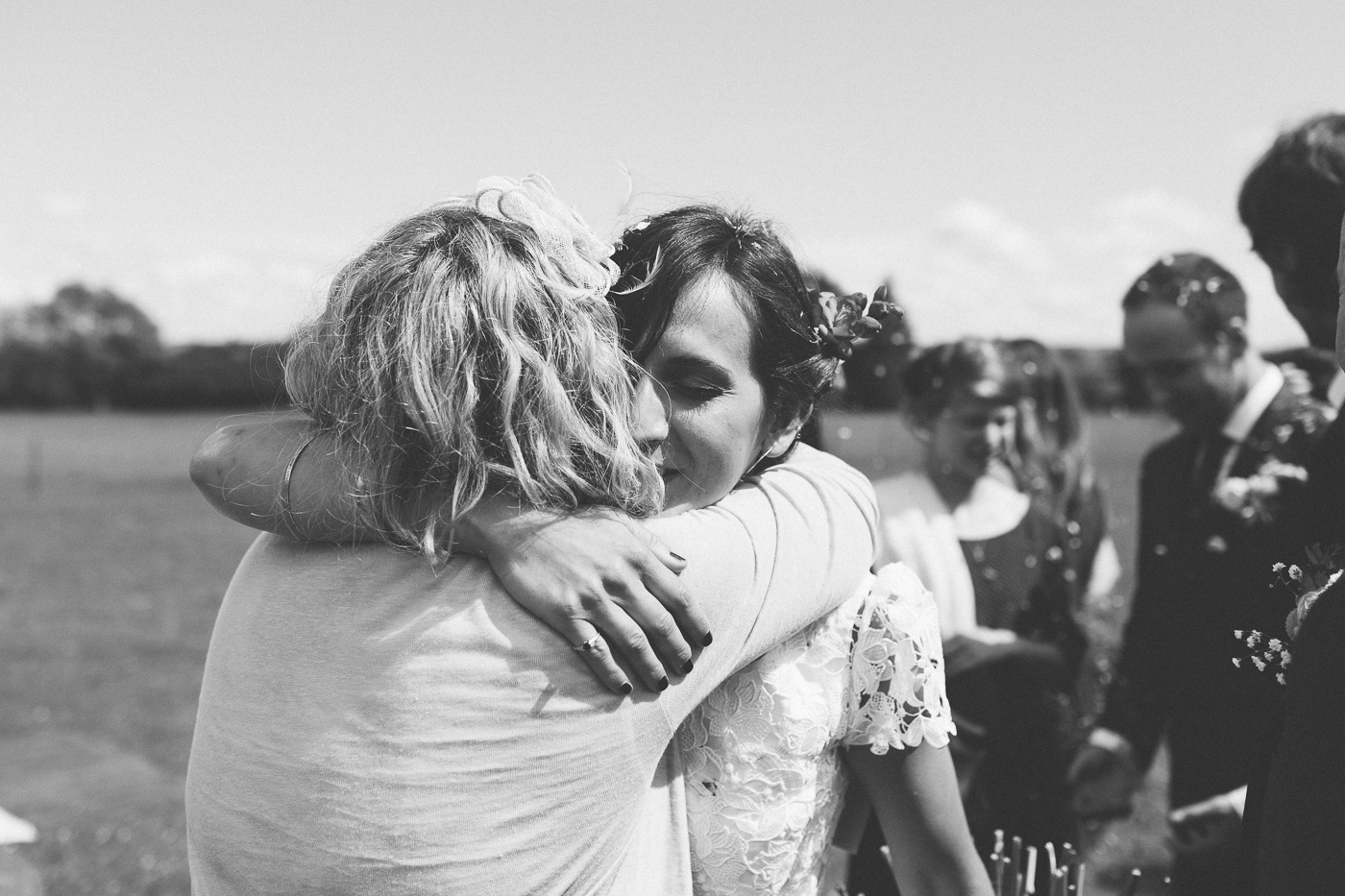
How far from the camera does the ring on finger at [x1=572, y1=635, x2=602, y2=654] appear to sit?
1363 millimetres

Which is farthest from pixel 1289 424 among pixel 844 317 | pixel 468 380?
pixel 468 380

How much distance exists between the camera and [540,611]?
4.51 feet

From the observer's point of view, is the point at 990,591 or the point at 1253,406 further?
the point at 990,591

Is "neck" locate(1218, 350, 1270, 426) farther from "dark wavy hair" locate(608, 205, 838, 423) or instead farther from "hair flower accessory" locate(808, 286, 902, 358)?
"dark wavy hair" locate(608, 205, 838, 423)

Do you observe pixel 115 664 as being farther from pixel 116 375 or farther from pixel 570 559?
pixel 116 375

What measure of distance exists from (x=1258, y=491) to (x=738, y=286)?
6.88 ft

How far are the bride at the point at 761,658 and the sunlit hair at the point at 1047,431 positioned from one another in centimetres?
241

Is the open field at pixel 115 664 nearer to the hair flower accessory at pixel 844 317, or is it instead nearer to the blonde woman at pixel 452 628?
the blonde woman at pixel 452 628

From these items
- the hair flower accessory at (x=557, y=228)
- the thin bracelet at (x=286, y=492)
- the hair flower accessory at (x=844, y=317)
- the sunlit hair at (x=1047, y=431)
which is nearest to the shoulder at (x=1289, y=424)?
the sunlit hair at (x=1047, y=431)

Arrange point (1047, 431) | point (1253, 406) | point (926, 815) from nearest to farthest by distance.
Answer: point (926, 815) < point (1253, 406) < point (1047, 431)

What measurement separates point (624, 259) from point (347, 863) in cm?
100

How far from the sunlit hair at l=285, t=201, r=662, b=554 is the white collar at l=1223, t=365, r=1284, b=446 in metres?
2.75

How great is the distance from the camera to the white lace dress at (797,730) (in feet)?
5.34

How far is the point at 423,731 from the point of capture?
1329 millimetres
